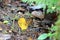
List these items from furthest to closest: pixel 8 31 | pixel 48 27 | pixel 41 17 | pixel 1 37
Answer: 1. pixel 41 17
2. pixel 48 27
3. pixel 8 31
4. pixel 1 37

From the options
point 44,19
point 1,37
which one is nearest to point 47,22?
point 44,19

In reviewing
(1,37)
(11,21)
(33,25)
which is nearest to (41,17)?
(33,25)

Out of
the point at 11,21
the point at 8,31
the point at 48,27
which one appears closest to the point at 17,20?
the point at 11,21

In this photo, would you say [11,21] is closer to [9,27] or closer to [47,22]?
[9,27]

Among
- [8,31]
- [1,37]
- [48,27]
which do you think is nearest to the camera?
[1,37]

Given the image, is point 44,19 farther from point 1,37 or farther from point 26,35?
point 1,37

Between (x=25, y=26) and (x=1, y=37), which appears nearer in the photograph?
(x=1, y=37)

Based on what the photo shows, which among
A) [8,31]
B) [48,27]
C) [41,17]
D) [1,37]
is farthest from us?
[41,17]

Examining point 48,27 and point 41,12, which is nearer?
point 48,27
